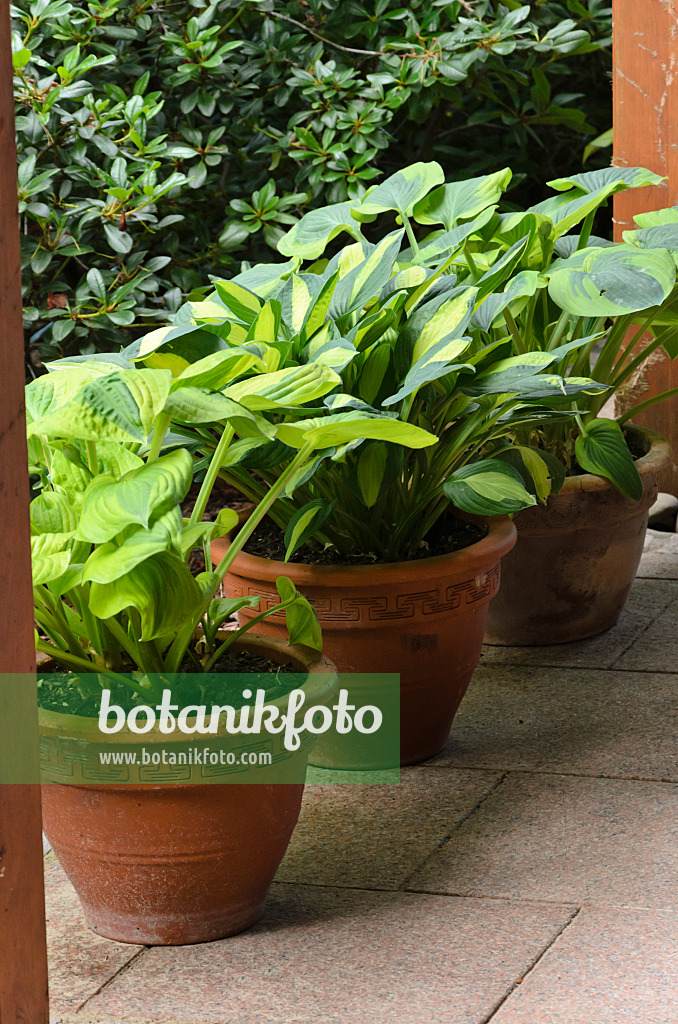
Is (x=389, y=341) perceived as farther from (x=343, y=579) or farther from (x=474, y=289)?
(x=343, y=579)

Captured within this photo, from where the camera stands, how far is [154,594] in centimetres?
135

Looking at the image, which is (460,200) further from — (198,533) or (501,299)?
(198,533)

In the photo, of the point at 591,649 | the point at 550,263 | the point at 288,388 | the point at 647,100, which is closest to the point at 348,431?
the point at 288,388

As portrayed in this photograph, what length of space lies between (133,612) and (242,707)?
0.18m

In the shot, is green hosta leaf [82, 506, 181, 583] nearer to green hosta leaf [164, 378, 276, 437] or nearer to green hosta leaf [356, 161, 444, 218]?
green hosta leaf [164, 378, 276, 437]

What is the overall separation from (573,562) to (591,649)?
0.64 ft

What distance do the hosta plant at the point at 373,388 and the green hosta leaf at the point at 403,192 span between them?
0.20 metres

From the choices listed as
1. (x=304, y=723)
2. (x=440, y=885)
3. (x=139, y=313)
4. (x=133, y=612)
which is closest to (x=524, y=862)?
(x=440, y=885)

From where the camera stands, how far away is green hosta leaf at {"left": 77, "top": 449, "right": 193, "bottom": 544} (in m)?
1.27

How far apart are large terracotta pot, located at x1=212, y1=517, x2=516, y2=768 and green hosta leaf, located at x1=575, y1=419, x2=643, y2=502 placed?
0.36 m

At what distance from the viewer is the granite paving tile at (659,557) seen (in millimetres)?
2824

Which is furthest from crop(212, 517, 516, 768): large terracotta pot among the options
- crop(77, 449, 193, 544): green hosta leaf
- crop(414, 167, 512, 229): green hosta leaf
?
crop(414, 167, 512, 229): green hosta leaf

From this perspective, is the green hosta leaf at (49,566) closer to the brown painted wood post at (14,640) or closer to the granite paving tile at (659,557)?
the brown painted wood post at (14,640)

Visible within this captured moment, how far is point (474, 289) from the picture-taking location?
5.93ft
